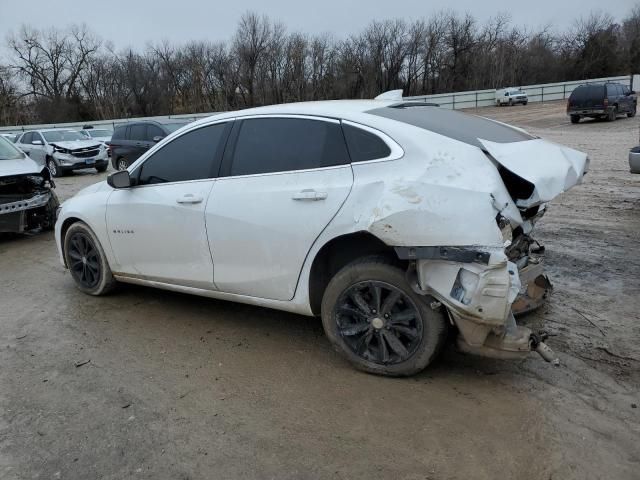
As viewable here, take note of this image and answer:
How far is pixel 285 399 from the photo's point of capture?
10.9 ft

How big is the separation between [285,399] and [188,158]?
2113mm

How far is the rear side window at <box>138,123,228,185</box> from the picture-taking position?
415 centimetres

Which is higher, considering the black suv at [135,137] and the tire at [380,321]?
the black suv at [135,137]

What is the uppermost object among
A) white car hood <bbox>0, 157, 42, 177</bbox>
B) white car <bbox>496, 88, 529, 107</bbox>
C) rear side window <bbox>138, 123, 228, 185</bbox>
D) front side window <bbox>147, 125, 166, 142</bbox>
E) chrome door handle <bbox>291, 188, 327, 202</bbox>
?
white car <bbox>496, 88, 529, 107</bbox>

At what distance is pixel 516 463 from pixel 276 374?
1.63 meters

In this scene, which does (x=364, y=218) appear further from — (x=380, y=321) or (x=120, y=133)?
(x=120, y=133)

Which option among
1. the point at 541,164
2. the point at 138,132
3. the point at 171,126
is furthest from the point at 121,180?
the point at 138,132

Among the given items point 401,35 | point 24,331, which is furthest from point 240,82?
point 24,331

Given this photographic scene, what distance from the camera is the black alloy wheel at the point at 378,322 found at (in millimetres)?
3322

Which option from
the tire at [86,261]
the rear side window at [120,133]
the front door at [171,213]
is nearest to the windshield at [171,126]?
the rear side window at [120,133]

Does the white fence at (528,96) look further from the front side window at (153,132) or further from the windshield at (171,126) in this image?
the front side window at (153,132)

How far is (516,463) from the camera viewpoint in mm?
2621

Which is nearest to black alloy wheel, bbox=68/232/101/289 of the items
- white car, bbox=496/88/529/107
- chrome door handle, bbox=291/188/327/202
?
chrome door handle, bbox=291/188/327/202

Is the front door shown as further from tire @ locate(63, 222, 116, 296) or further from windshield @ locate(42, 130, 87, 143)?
windshield @ locate(42, 130, 87, 143)
